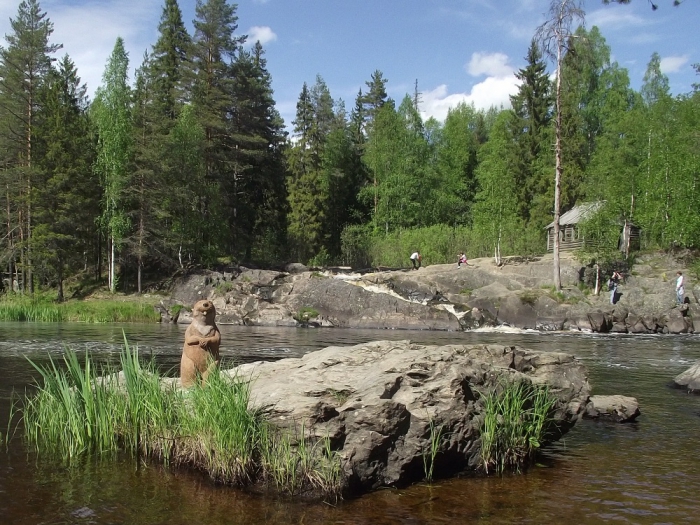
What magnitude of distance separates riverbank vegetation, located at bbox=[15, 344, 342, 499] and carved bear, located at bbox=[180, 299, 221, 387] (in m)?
0.47

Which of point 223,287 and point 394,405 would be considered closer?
point 394,405

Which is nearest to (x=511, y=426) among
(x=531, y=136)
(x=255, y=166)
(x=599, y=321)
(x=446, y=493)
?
(x=446, y=493)

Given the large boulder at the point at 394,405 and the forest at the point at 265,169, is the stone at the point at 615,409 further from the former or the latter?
the forest at the point at 265,169

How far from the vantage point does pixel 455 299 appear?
36.3 m

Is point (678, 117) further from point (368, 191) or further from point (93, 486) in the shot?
point (93, 486)

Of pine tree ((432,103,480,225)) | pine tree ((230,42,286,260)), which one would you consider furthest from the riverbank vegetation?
pine tree ((432,103,480,225))

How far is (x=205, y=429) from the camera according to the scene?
24.2ft

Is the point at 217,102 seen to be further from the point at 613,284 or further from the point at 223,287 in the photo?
the point at 613,284

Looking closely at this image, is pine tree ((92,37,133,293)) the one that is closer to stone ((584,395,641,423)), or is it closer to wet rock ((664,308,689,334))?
wet rock ((664,308,689,334))

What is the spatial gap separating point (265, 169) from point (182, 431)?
2062 inches

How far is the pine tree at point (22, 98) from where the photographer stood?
42.6m

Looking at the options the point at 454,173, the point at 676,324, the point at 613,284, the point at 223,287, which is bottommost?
the point at 676,324

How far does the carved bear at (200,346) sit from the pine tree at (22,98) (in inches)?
1490

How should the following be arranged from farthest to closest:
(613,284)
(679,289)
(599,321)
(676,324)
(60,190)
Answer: (60,190)
(613,284)
(679,289)
(599,321)
(676,324)
